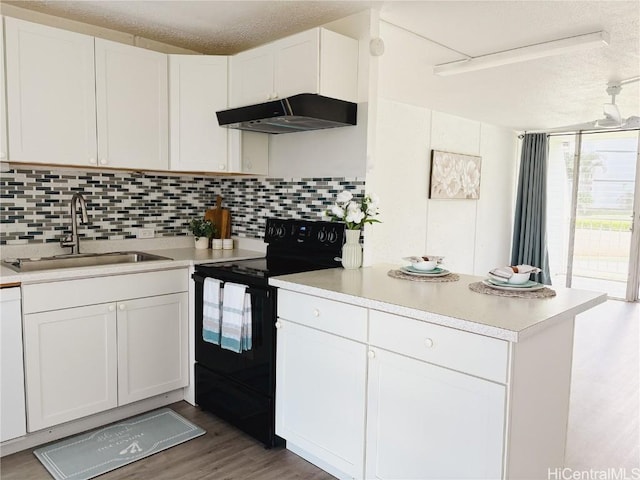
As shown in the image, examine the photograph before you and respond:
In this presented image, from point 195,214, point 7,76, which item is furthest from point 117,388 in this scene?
point 7,76

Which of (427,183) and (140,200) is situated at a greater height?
(427,183)

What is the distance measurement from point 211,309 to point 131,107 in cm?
129

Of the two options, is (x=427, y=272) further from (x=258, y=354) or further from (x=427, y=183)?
(x=427, y=183)

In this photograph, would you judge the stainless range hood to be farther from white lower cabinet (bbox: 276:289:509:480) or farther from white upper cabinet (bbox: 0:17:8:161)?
white upper cabinet (bbox: 0:17:8:161)

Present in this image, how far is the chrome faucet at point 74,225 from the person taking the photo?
294 cm

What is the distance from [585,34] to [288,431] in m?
2.82

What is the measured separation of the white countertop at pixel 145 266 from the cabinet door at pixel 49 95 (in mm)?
620

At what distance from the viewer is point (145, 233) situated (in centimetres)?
341

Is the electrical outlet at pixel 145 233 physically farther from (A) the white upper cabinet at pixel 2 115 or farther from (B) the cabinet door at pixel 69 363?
(A) the white upper cabinet at pixel 2 115

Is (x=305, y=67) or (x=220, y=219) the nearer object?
(x=305, y=67)

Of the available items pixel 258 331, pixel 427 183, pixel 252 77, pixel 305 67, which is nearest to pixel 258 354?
pixel 258 331

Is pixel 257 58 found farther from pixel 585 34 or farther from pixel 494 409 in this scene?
pixel 494 409

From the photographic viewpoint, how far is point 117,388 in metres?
2.70
